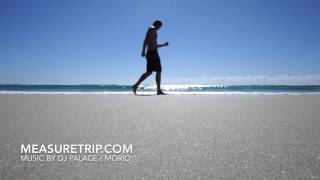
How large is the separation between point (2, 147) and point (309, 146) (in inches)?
48.8

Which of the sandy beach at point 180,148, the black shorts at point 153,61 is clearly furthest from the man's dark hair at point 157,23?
the sandy beach at point 180,148

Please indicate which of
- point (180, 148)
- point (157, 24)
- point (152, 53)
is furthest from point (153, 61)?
point (180, 148)

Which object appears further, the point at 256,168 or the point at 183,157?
the point at 183,157

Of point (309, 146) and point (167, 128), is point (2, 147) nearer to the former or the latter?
point (167, 128)

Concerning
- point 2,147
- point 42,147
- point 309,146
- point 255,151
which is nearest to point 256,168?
point 255,151

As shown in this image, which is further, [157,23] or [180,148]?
[157,23]

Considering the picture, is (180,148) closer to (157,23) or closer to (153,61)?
(153,61)

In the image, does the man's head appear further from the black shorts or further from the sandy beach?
the sandy beach

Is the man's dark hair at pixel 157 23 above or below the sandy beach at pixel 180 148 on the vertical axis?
above

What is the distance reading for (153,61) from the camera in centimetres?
593

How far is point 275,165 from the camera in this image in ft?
3.35

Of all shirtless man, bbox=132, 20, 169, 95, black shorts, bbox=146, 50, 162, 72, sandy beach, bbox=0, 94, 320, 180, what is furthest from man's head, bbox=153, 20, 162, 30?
sandy beach, bbox=0, 94, 320, 180

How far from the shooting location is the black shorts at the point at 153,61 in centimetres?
589

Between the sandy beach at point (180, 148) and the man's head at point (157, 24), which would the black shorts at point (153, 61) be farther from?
the sandy beach at point (180, 148)
